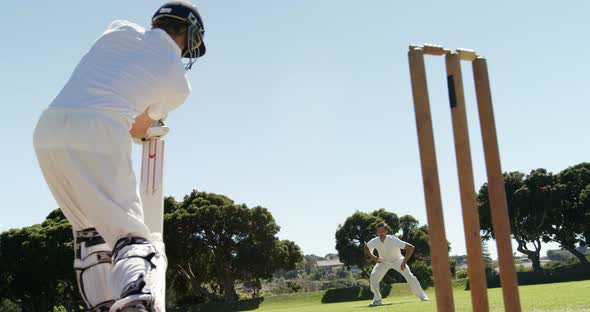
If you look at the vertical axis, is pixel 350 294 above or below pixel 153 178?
below

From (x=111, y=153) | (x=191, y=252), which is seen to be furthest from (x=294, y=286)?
(x=111, y=153)

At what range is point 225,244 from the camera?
43.0 metres

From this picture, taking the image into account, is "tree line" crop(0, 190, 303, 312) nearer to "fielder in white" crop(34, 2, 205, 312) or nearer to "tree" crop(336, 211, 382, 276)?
"tree" crop(336, 211, 382, 276)

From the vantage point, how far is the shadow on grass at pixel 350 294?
3556 centimetres

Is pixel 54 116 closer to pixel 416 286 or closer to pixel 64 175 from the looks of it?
pixel 64 175

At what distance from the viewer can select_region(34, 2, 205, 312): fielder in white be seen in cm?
284

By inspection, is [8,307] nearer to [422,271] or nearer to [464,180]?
[422,271]

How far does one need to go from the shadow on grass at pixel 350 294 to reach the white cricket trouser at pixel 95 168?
108 feet

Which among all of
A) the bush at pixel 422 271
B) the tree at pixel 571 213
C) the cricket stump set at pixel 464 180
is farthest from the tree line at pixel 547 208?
the cricket stump set at pixel 464 180

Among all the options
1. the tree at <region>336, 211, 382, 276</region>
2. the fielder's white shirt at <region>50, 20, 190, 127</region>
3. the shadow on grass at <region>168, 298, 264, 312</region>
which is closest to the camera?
the fielder's white shirt at <region>50, 20, 190, 127</region>

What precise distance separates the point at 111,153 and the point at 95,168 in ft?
0.34

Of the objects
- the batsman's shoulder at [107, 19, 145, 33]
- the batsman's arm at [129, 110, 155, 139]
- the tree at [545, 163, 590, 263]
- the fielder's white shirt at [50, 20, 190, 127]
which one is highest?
the tree at [545, 163, 590, 263]

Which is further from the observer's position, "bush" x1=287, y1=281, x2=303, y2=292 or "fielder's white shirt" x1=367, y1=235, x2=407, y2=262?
→ "bush" x1=287, y1=281, x2=303, y2=292

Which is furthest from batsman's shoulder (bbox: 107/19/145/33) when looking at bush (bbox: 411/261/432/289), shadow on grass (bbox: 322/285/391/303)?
bush (bbox: 411/261/432/289)
